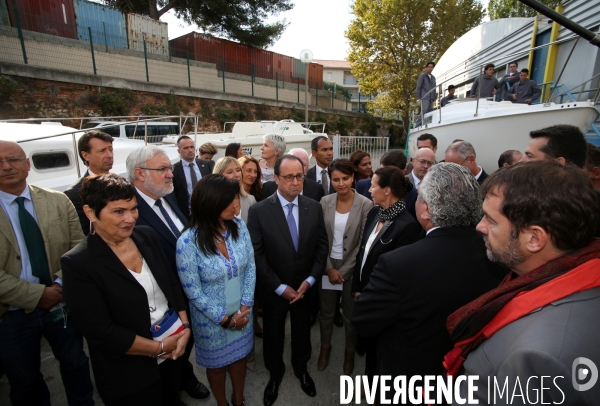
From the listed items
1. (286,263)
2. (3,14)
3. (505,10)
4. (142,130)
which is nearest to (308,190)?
(286,263)

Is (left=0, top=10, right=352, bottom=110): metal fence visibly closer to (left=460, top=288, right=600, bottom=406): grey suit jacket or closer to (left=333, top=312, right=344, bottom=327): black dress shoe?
(left=333, top=312, right=344, bottom=327): black dress shoe

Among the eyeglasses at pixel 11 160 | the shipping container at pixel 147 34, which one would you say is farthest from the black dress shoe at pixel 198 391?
the shipping container at pixel 147 34

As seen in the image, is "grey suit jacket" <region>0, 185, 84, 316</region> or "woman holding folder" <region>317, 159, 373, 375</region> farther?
"woman holding folder" <region>317, 159, 373, 375</region>

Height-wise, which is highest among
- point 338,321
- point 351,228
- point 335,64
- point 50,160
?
point 335,64

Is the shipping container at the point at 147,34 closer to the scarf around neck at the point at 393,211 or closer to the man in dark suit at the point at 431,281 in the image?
the scarf around neck at the point at 393,211

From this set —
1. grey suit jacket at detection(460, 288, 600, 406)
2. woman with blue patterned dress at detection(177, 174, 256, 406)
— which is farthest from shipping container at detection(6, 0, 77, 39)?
grey suit jacket at detection(460, 288, 600, 406)

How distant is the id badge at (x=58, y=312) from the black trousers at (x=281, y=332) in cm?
144

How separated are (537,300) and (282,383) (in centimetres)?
241

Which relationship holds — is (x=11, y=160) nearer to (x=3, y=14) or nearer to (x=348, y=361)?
(x=348, y=361)

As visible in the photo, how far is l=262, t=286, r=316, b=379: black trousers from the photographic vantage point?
2559 millimetres

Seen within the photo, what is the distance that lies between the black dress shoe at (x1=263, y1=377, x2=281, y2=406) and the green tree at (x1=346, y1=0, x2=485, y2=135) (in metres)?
18.9

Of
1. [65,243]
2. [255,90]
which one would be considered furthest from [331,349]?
[255,90]

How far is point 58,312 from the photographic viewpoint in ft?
7.03

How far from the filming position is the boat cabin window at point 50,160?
371 centimetres
